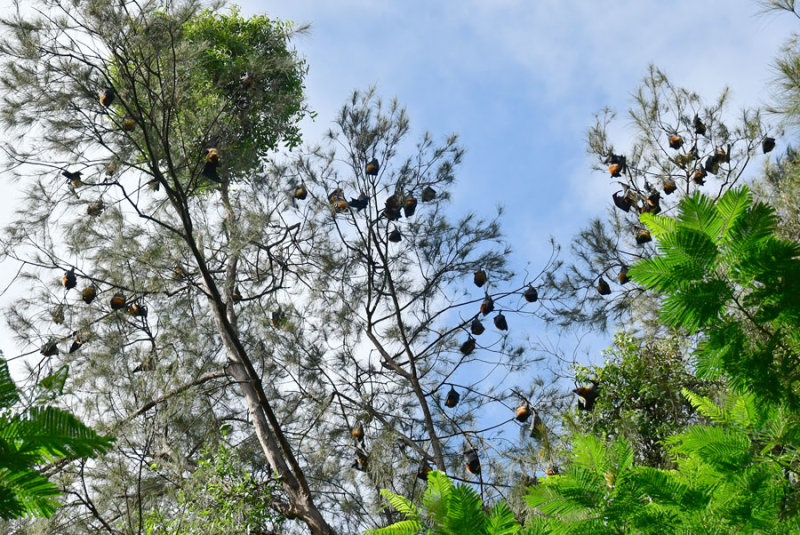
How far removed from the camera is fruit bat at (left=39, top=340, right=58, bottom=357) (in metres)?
6.68

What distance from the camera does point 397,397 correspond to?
8352 mm

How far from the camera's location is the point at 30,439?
1029 mm

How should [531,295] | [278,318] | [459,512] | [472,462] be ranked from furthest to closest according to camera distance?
[531,295] → [278,318] → [472,462] → [459,512]

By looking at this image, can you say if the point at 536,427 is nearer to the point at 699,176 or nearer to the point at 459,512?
the point at 699,176

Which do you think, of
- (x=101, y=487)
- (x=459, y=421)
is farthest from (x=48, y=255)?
(x=459, y=421)

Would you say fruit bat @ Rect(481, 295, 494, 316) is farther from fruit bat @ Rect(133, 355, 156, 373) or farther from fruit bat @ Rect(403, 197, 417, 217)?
fruit bat @ Rect(133, 355, 156, 373)

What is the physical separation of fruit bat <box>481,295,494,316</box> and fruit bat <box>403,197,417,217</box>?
4.07ft

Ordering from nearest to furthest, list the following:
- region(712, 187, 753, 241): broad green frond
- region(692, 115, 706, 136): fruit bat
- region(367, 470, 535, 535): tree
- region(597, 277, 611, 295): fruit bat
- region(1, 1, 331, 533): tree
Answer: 1. region(367, 470, 535, 535): tree
2. region(712, 187, 753, 241): broad green frond
3. region(1, 1, 331, 533): tree
4. region(597, 277, 611, 295): fruit bat
5. region(692, 115, 706, 136): fruit bat

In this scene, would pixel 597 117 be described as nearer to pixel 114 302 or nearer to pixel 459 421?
pixel 459 421

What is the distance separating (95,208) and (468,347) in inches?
157

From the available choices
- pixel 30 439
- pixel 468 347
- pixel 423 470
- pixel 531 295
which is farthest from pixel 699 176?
pixel 30 439

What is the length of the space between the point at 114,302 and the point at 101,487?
62.5 inches

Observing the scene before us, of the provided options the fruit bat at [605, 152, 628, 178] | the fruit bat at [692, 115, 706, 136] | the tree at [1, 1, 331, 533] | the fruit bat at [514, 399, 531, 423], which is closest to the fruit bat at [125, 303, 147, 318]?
the tree at [1, 1, 331, 533]

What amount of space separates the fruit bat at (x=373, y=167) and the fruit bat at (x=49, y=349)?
3.43 m
